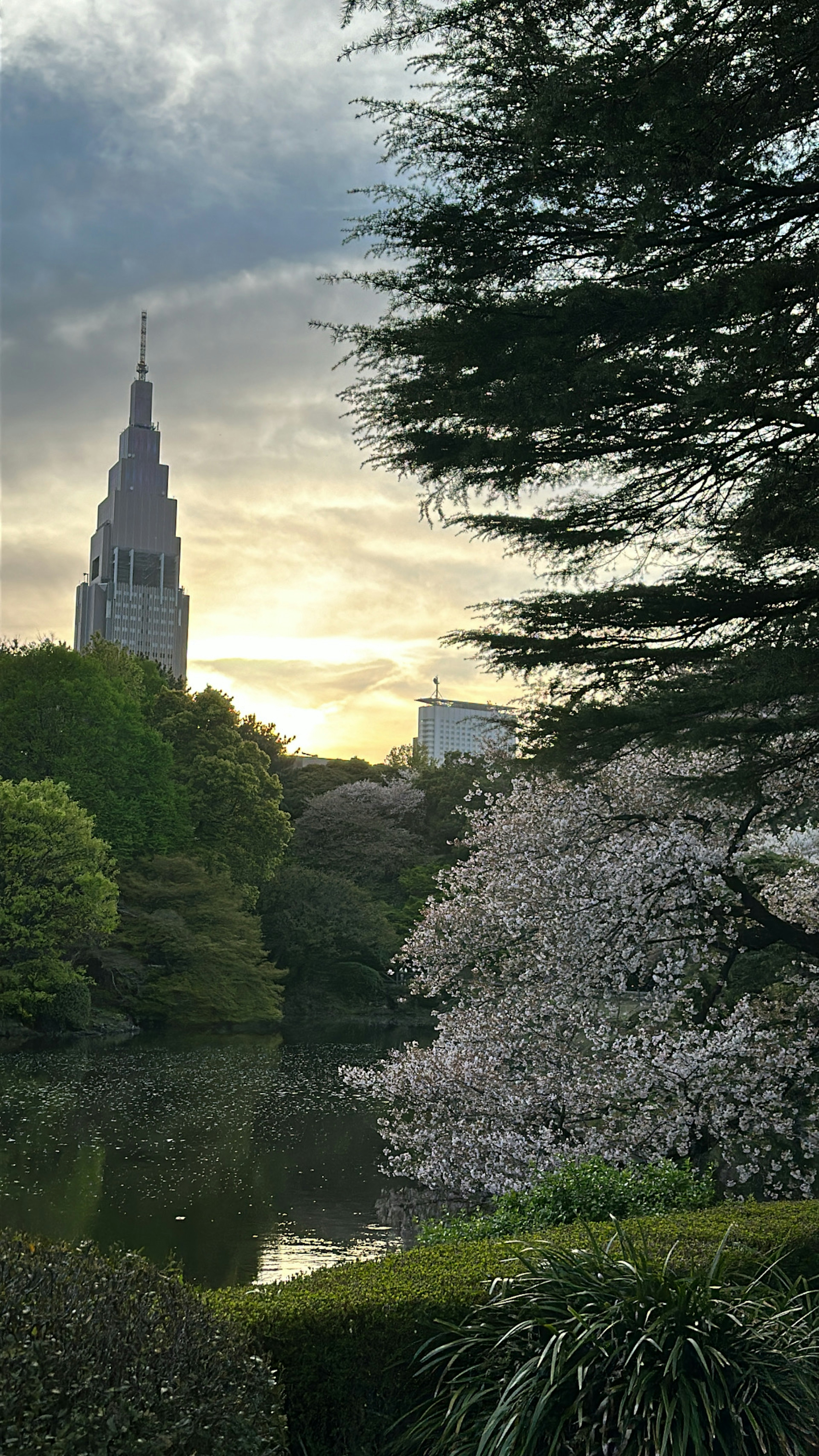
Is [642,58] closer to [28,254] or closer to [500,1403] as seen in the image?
[500,1403]

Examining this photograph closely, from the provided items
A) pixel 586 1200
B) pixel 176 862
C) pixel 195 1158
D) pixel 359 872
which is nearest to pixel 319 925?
pixel 359 872

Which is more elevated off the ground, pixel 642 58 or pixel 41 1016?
pixel 642 58

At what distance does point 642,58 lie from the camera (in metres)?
3.89

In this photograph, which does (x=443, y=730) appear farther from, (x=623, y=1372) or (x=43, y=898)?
(x=623, y=1372)

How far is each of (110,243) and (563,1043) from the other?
9.92 meters

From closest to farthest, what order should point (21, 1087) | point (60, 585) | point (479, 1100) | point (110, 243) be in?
point (479, 1100), point (110, 243), point (21, 1087), point (60, 585)

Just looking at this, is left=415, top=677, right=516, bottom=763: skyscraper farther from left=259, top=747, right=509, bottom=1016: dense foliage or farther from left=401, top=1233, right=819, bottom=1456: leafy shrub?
left=401, top=1233, right=819, bottom=1456: leafy shrub

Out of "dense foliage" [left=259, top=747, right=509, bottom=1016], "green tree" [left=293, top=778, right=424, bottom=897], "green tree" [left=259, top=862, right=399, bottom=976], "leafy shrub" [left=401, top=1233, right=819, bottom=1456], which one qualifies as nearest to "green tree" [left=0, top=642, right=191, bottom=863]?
"green tree" [left=259, top=862, right=399, bottom=976]

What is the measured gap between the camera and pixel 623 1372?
2934 mm

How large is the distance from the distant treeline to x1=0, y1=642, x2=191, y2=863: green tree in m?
0.04

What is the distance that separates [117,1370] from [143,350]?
87.5m

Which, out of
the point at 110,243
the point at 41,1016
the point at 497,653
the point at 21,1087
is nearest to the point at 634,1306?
the point at 497,653

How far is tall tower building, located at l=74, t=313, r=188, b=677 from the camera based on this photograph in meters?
80.1

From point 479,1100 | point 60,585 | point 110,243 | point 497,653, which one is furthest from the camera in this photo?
point 60,585
